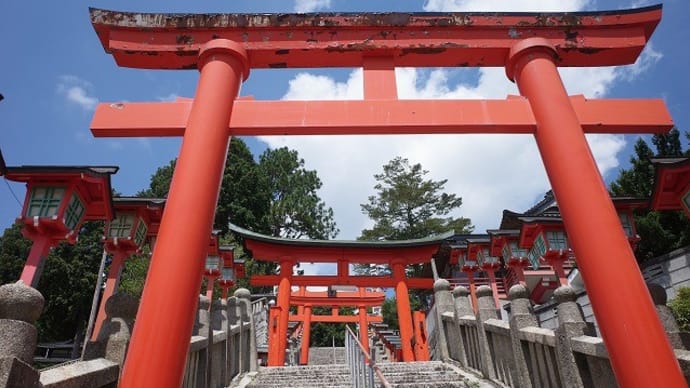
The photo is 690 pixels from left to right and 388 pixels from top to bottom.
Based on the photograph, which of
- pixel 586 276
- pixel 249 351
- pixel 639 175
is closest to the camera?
pixel 586 276

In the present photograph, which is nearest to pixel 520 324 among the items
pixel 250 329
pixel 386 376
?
pixel 386 376

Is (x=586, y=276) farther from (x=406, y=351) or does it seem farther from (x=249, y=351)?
(x=406, y=351)

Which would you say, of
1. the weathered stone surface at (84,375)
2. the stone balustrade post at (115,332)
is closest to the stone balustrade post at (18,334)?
the weathered stone surface at (84,375)

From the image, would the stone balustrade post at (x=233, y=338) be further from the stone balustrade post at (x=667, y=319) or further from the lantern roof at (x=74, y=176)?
the stone balustrade post at (x=667, y=319)

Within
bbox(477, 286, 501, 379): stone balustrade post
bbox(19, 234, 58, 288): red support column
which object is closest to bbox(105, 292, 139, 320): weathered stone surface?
bbox(19, 234, 58, 288): red support column

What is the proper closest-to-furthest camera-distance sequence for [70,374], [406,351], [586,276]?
[70,374] < [586,276] < [406,351]

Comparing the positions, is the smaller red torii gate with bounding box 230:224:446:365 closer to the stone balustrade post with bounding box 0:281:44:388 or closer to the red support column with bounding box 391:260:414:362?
the red support column with bounding box 391:260:414:362

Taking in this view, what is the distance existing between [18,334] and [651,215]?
17294 millimetres

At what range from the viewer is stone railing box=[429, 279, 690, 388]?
3363mm

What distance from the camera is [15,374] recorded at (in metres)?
1.84

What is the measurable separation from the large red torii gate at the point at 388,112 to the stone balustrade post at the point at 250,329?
570 centimetres

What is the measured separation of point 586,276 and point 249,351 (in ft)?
23.6

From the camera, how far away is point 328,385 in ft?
22.2

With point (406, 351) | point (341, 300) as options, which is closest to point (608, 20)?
point (406, 351)
